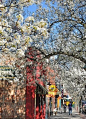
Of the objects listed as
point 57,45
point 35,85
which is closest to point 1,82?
point 35,85

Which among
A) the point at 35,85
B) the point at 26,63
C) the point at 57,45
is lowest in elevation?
the point at 35,85

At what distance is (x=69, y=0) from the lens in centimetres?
1305

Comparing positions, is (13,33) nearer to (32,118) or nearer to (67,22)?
(67,22)

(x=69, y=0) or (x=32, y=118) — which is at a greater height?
(x=69, y=0)

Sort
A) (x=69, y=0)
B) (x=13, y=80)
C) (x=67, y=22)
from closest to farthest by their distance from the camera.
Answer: (x=69, y=0)
(x=67, y=22)
(x=13, y=80)

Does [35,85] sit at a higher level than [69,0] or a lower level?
lower

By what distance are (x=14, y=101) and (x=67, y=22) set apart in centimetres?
667

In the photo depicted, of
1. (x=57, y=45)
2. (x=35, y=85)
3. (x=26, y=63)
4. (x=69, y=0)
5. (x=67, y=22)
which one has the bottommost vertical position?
(x=35, y=85)

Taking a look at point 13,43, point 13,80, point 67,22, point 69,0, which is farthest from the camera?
point 13,80

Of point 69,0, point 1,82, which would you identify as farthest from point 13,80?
point 69,0

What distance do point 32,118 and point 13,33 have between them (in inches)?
478

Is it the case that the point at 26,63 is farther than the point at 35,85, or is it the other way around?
the point at 35,85

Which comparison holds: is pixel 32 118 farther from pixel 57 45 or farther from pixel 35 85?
pixel 57 45

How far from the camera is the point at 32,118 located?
17.7 m
